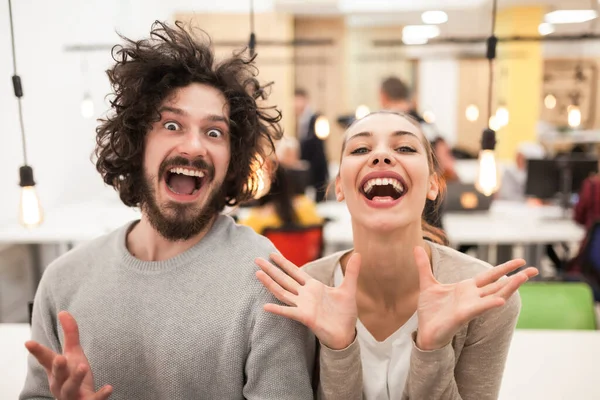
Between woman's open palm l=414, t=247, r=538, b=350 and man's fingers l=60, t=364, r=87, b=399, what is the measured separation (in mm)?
757

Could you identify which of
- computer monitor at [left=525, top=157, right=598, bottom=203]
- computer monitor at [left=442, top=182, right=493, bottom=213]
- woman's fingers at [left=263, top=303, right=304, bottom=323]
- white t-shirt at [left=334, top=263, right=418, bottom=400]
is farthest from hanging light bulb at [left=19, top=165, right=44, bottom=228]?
computer monitor at [left=525, top=157, right=598, bottom=203]

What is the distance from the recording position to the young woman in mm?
1192

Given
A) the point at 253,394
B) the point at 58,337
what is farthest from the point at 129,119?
the point at 253,394

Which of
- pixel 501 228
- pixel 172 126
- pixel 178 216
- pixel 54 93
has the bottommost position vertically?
pixel 501 228

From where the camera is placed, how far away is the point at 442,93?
12.7 meters

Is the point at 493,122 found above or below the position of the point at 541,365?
above

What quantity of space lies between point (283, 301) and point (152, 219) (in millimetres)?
468

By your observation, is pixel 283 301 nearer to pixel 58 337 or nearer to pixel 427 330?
pixel 427 330

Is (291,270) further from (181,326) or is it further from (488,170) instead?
(488,170)

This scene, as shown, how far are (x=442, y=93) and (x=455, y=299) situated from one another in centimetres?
1229

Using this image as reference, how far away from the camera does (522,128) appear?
27.8ft

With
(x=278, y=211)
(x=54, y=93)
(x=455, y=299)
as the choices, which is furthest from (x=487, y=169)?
(x=54, y=93)

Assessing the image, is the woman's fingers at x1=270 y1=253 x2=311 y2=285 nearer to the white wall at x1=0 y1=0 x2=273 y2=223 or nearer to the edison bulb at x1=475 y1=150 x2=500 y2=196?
the edison bulb at x1=475 y1=150 x2=500 y2=196

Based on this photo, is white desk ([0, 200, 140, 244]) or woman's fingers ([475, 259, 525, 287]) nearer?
woman's fingers ([475, 259, 525, 287])
